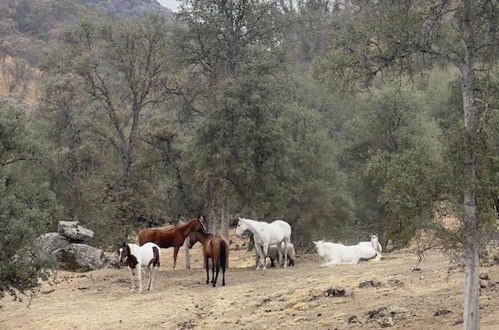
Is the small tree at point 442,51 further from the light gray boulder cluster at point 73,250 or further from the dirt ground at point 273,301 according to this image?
the light gray boulder cluster at point 73,250

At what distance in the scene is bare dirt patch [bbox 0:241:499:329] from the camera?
15.1m

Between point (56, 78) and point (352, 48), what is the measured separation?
23342 mm

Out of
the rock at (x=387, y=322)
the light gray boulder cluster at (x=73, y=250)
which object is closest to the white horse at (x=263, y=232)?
the light gray boulder cluster at (x=73, y=250)

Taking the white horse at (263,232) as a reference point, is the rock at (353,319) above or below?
below

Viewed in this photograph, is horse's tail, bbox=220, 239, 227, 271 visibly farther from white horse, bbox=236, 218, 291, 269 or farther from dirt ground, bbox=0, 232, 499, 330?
white horse, bbox=236, 218, 291, 269

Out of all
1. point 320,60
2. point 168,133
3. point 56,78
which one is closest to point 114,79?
point 56,78

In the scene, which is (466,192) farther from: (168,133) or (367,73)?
(168,133)

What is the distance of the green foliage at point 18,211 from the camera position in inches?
596

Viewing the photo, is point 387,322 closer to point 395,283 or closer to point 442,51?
point 395,283

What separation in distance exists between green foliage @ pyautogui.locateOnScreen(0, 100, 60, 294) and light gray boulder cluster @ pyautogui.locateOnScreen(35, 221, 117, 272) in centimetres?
949

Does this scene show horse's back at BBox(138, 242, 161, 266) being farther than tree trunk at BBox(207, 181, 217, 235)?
No

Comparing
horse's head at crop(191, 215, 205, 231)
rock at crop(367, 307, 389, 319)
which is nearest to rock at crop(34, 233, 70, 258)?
horse's head at crop(191, 215, 205, 231)

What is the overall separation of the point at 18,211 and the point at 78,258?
13.8 m

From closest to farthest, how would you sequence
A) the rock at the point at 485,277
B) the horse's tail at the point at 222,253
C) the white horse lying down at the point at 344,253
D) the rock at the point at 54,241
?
the rock at the point at 485,277, the horse's tail at the point at 222,253, the white horse lying down at the point at 344,253, the rock at the point at 54,241
